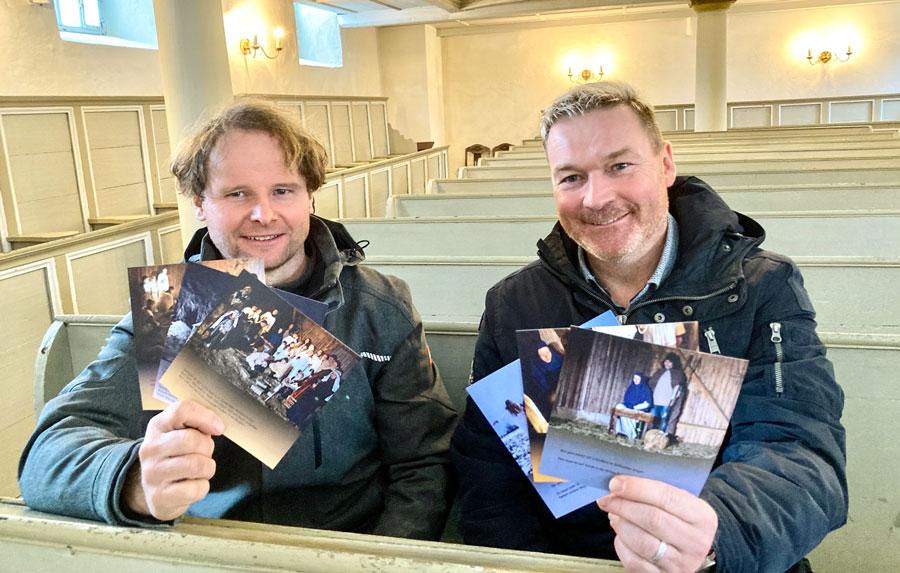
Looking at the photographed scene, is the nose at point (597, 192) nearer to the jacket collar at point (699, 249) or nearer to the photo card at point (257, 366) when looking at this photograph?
the jacket collar at point (699, 249)

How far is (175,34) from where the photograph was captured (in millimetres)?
4148

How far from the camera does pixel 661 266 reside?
58.5 inches

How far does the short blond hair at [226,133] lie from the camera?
1474 mm

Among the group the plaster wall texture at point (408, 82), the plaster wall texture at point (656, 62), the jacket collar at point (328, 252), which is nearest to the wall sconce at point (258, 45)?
the plaster wall texture at point (408, 82)

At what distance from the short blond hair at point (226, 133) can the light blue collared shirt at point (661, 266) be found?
0.65 m

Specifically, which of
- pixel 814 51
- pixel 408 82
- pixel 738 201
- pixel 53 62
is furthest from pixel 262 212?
pixel 814 51

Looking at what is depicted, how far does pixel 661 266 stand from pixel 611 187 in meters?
0.19

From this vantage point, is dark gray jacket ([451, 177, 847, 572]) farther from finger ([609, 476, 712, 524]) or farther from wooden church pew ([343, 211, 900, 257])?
wooden church pew ([343, 211, 900, 257])

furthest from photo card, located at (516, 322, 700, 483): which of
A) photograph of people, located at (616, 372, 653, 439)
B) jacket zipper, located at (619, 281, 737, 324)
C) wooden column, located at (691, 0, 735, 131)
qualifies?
wooden column, located at (691, 0, 735, 131)

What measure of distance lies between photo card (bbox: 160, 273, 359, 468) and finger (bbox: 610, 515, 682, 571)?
0.45 meters

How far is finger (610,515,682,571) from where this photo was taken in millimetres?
947

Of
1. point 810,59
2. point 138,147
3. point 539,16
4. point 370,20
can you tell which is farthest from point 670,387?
point 810,59

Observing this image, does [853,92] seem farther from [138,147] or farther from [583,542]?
[583,542]

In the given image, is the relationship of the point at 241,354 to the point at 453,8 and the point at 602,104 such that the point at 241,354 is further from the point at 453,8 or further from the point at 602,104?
the point at 453,8
